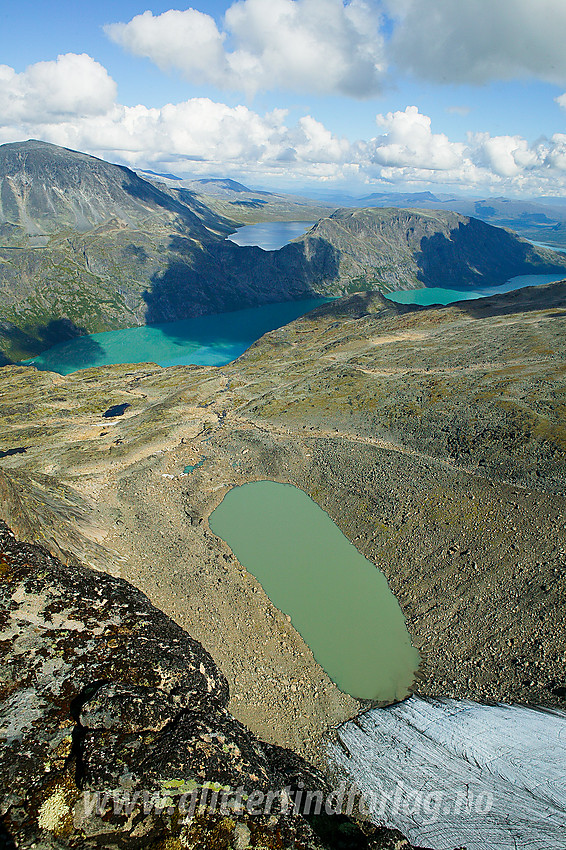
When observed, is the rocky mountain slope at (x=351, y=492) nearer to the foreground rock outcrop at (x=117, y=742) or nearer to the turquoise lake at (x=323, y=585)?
the turquoise lake at (x=323, y=585)

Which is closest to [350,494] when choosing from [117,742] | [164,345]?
[117,742]

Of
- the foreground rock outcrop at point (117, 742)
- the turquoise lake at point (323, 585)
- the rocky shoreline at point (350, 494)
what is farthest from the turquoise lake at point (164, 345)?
the foreground rock outcrop at point (117, 742)

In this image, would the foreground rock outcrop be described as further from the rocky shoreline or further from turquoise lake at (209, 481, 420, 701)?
turquoise lake at (209, 481, 420, 701)

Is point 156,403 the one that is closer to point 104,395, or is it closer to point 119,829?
point 104,395

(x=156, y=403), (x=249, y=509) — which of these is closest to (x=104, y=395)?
(x=156, y=403)

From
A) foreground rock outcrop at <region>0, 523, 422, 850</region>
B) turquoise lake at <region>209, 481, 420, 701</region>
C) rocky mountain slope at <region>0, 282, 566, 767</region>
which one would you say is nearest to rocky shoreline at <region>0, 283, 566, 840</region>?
rocky mountain slope at <region>0, 282, 566, 767</region>

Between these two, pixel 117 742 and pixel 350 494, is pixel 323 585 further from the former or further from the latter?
pixel 117 742

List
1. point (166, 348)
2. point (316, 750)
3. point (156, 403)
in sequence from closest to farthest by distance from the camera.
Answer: point (316, 750), point (156, 403), point (166, 348)
